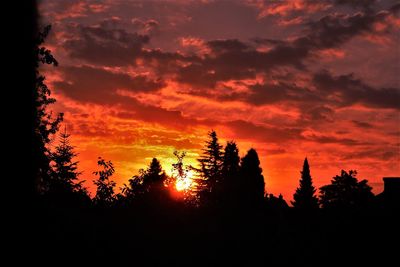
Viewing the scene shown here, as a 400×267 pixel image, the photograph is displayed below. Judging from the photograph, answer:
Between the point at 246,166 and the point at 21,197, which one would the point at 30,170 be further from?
the point at 246,166

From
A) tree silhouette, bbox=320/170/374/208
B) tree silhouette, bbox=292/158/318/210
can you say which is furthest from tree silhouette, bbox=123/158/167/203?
tree silhouette, bbox=292/158/318/210

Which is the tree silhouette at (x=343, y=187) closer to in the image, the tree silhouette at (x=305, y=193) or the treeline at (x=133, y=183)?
the treeline at (x=133, y=183)

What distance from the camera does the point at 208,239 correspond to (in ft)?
73.5

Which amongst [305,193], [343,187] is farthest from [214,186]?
[305,193]

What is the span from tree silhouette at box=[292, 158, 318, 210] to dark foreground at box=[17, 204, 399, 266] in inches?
2497

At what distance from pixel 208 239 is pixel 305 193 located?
75826 mm

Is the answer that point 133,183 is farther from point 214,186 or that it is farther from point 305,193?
point 305,193

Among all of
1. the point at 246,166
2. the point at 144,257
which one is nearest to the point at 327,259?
the point at 144,257

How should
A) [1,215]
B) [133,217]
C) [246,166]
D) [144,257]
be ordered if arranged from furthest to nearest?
1. [246,166]
2. [133,217]
3. [144,257]
4. [1,215]

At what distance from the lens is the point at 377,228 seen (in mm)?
28438

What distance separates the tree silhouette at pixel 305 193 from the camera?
93688mm

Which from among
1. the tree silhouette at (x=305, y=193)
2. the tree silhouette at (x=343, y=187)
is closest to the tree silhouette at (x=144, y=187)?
the tree silhouette at (x=343, y=187)

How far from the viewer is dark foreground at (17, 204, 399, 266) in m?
16.7

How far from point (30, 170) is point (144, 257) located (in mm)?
11416
